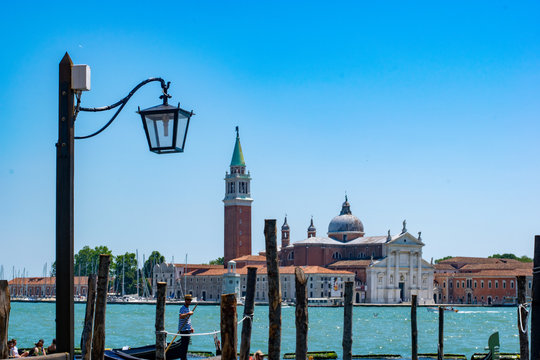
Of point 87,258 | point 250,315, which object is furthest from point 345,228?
point 250,315

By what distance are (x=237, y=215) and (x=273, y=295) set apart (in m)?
63.2

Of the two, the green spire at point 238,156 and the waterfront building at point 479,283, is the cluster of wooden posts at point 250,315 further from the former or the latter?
the green spire at point 238,156

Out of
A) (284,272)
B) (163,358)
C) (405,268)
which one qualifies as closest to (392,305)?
(405,268)

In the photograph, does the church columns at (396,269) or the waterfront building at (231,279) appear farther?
the church columns at (396,269)

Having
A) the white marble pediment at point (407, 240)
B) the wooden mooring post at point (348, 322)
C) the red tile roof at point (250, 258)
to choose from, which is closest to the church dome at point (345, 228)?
the white marble pediment at point (407, 240)

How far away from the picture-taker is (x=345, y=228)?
73938 millimetres

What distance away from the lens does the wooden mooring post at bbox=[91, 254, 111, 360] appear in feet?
21.9

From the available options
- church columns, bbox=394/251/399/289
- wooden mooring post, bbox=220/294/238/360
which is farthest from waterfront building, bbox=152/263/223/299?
wooden mooring post, bbox=220/294/238/360

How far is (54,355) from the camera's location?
3.45m

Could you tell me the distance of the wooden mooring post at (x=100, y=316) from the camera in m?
6.68

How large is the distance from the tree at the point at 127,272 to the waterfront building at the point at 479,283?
29109 millimetres

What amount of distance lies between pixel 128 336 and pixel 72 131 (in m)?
26.1

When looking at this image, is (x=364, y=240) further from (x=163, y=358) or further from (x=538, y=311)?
(x=538, y=311)

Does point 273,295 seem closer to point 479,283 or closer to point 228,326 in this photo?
point 228,326
